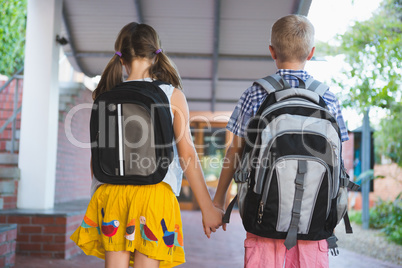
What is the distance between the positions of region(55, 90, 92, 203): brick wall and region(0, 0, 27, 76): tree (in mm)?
3473

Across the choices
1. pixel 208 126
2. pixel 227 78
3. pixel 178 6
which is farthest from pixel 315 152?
pixel 208 126

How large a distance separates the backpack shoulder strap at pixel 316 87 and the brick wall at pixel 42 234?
10.3ft

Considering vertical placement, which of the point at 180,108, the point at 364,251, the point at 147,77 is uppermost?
the point at 147,77

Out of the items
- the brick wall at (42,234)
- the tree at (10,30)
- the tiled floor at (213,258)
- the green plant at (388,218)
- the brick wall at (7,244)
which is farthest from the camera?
the tree at (10,30)

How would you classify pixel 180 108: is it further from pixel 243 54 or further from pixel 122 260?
pixel 243 54

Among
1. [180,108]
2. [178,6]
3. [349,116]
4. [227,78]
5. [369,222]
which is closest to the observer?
[180,108]

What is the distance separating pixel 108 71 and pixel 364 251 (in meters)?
5.39

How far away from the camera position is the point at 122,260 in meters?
1.61

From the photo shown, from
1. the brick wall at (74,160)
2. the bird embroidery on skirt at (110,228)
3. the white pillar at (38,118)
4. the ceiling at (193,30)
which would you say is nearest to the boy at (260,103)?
the bird embroidery on skirt at (110,228)

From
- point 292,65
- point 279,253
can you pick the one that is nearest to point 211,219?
point 279,253

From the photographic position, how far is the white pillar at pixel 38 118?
14.6ft

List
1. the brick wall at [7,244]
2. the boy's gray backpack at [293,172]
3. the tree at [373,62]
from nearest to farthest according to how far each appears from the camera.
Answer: the boy's gray backpack at [293,172], the brick wall at [7,244], the tree at [373,62]

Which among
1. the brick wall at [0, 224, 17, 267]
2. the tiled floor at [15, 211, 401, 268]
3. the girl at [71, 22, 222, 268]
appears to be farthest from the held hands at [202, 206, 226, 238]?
the tiled floor at [15, 211, 401, 268]

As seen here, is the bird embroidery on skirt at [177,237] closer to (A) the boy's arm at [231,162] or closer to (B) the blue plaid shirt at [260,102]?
(A) the boy's arm at [231,162]
